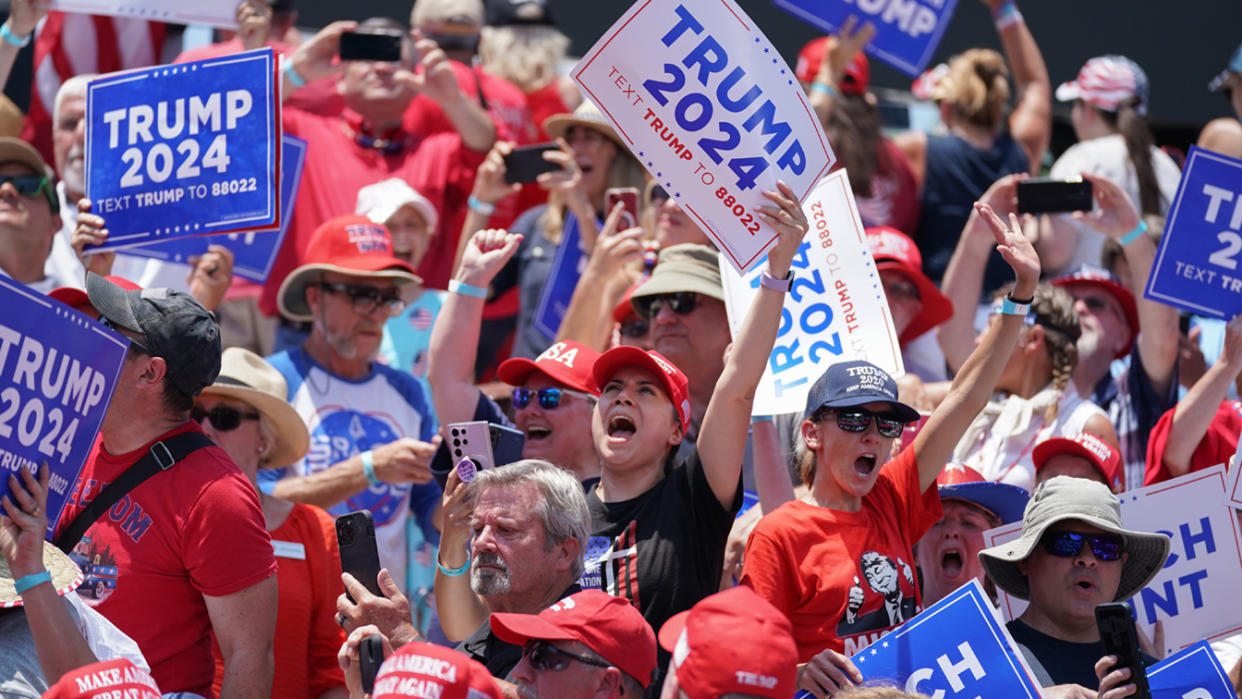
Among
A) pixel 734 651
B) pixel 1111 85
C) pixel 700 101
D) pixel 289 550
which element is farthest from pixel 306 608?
pixel 1111 85

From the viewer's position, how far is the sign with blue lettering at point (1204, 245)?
233 inches

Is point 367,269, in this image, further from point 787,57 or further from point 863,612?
point 787,57

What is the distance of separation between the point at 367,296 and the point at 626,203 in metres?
1.17

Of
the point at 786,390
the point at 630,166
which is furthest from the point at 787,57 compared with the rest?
the point at 786,390

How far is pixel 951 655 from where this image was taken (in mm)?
4215

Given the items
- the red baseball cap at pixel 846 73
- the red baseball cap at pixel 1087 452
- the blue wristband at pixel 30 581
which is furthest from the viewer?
the red baseball cap at pixel 846 73

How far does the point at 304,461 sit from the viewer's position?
6.16m

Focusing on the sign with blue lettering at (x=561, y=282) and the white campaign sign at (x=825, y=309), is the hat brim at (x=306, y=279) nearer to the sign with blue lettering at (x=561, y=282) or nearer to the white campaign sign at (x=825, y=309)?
the sign with blue lettering at (x=561, y=282)

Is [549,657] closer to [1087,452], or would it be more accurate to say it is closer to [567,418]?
[567,418]

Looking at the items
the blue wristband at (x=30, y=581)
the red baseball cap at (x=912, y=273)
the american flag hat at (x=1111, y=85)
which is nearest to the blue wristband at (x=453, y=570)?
the blue wristband at (x=30, y=581)

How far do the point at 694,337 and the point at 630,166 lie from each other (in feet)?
6.03

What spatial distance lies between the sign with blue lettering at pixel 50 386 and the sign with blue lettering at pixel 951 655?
198 cm

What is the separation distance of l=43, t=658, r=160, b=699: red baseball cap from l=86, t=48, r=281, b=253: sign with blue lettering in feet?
8.24

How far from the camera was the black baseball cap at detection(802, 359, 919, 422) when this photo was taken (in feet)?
15.2
